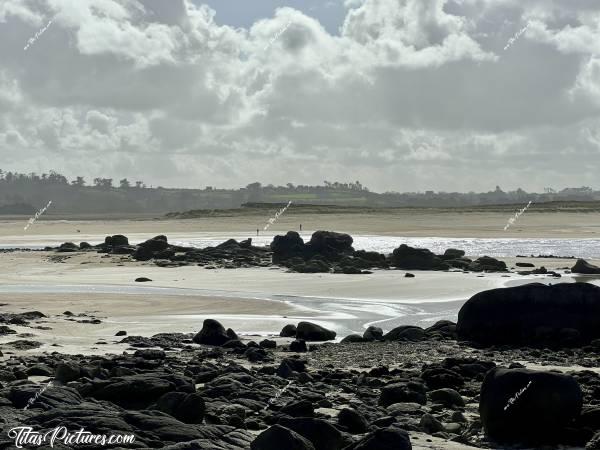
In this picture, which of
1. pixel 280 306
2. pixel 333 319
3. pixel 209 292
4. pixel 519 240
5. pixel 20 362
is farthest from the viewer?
pixel 519 240

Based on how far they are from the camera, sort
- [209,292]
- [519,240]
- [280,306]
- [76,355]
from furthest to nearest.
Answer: [519,240], [209,292], [280,306], [76,355]

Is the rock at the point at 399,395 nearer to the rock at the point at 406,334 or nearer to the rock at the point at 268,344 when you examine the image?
the rock at the point at 268,344

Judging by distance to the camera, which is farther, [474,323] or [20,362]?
[474,323]

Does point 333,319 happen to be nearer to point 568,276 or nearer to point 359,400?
point 359,400

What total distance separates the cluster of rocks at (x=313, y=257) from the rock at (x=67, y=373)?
89.5ft

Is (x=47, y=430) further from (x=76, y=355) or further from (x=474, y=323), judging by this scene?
(x=474, y=323)

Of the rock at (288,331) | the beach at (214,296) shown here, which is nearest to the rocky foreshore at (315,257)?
the beach at (214,296)

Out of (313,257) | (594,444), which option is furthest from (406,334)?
(313,257)

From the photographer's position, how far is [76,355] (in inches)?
677

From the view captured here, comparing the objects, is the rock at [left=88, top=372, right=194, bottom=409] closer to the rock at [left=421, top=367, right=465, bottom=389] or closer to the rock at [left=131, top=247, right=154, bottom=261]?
the rock at [left=421, top=367, right=465, bottom=389]

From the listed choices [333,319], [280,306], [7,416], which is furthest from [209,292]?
[7,416]

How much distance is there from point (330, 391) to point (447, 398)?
1.83 meters

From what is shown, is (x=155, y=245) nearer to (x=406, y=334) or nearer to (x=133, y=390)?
(x=406, y=334)

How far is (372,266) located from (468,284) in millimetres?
9664
